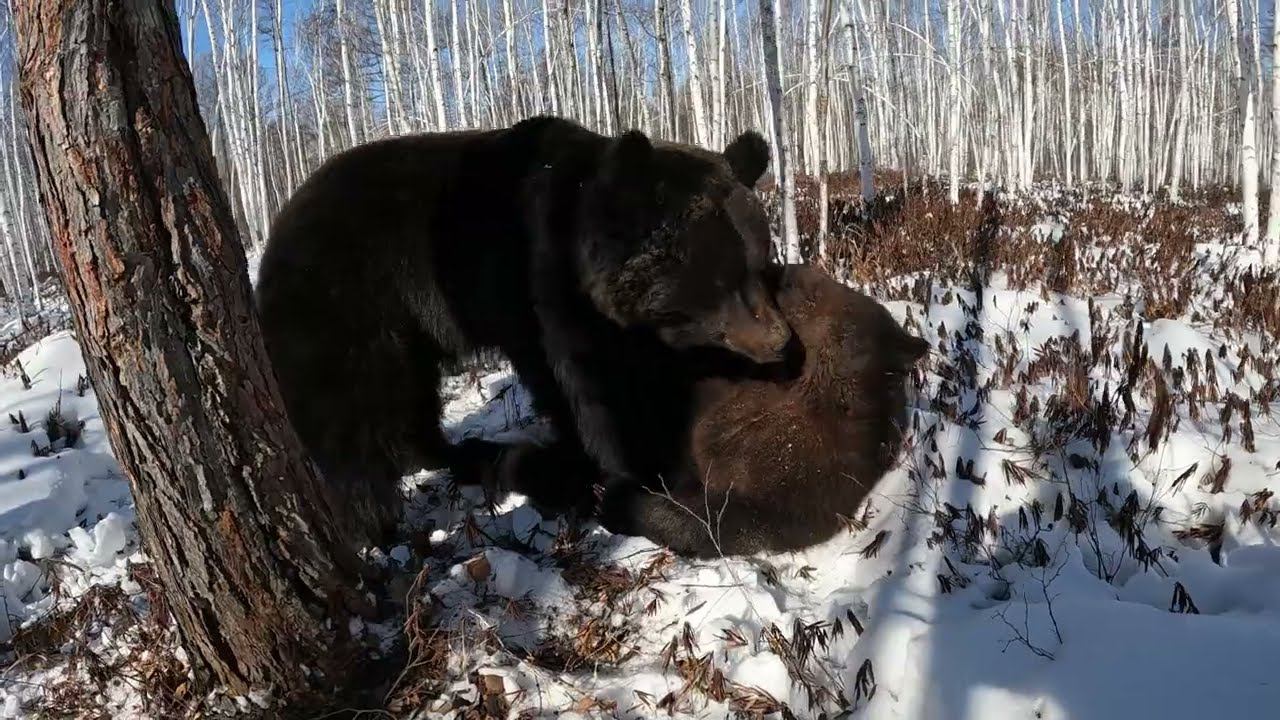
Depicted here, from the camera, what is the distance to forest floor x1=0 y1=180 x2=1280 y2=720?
177cm

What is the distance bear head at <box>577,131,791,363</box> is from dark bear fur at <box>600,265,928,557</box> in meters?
0.29

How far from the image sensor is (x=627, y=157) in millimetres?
2812

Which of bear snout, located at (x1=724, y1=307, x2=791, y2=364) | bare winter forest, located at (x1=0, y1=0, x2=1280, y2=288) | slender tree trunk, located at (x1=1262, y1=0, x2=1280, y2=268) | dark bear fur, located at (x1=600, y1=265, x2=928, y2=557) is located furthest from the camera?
bare winter forest, located at (x1=0, y1=0, x2=1280, y2=288)

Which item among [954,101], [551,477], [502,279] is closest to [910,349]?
[551,477]

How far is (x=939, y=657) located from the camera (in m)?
1.88

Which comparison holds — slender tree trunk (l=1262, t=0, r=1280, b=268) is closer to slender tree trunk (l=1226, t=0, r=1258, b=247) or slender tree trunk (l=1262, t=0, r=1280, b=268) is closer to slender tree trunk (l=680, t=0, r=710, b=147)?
slender tree trunk (l=1226, t=0, r=1258, b=247)

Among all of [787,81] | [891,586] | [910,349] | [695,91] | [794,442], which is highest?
[787,81]

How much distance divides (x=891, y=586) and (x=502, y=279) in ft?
6.37

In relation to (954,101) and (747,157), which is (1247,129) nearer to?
(954,101)

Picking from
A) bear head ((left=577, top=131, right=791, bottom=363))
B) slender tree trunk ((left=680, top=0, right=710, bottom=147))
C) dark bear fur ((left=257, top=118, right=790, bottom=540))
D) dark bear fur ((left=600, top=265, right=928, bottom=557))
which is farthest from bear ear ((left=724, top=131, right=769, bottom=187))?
slender tree trunk ((left=680, top=0, right=710, bottom=147))

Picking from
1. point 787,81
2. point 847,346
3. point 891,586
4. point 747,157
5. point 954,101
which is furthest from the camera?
point 787,81

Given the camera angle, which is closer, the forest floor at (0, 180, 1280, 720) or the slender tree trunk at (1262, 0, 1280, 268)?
the forest floor at (0, 180, 1280, 720)

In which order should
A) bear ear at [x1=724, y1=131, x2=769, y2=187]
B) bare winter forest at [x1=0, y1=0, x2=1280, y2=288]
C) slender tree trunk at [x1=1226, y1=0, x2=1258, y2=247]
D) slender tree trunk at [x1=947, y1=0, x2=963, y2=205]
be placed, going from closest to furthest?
bear ear at [x1=724, y1=131, x2=769, y2=187] < slender tree trunk at [x1=1226, y1=0, x2=1258, y2=247] < bare winter forest at [x1=0, y1=0, x2=1280, y2=288] < slender tree trunk at [x1=947, y1=0, x2=963, y2=205]

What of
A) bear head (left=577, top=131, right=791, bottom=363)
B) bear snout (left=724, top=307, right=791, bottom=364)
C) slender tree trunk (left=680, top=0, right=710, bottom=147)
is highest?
slender tree trunk (left=680, top=0, right=710, bottom=147)
